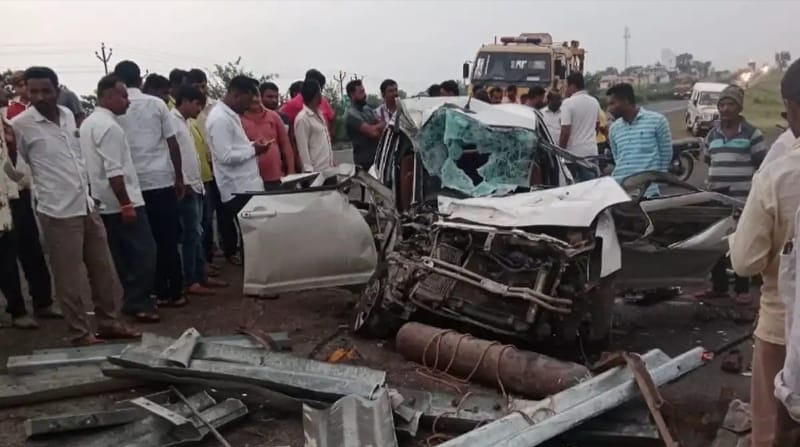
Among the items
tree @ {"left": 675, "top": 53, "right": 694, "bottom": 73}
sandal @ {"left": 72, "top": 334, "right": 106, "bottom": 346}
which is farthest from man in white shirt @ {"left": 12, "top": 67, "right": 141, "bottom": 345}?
tree @ {"left": 675, "top": 53, "right": 694, "bottom": 73}

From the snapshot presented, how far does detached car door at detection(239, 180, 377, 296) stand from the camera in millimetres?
6062

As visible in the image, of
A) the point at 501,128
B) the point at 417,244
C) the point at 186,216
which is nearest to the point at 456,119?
the point at 501,128

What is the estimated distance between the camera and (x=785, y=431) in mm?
2758

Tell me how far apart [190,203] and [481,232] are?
296cm

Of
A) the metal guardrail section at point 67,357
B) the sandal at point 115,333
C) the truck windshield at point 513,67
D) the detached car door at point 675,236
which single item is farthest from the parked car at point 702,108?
the metal guardrail section at point 67,357

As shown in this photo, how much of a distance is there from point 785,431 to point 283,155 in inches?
241

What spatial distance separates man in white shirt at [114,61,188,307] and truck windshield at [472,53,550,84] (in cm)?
1310

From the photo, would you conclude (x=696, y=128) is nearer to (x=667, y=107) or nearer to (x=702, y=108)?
(x=702, y=108)

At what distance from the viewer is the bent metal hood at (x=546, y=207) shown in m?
5.09

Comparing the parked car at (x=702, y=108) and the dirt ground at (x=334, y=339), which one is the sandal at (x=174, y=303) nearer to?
the dirt ground at (x=334, y=339)

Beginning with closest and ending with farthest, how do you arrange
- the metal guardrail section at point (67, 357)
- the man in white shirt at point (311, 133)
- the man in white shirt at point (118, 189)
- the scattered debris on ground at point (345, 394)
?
the scattered debris on ground at point (345, 394)
the metal guardrail section at point (67, 357)
the man in white shirt at point (118, 189)
the man in white shirt at point (311, 133)

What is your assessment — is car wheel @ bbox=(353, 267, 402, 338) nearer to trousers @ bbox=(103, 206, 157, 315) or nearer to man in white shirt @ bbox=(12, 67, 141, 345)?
trousers @ bbox=(103, 206, 157, 315)

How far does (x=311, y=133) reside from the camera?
27.8 ft

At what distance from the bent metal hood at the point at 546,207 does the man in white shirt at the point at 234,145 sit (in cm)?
228
